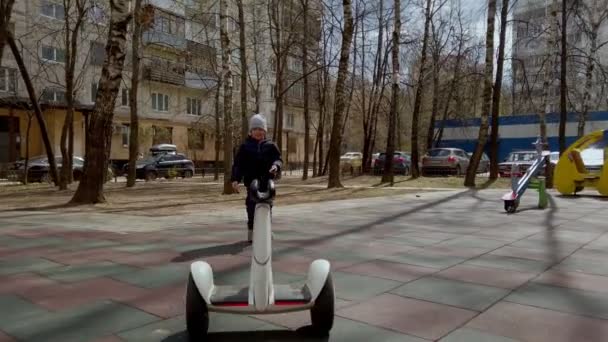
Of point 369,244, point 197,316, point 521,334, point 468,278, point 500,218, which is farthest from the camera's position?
point 500,218

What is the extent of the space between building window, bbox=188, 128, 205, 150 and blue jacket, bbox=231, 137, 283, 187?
131 feet

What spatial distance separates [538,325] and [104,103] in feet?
35.0

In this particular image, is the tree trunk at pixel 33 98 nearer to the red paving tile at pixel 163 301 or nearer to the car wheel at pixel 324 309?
the red paving tile at pixel 163 301

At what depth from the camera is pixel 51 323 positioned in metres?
3.45

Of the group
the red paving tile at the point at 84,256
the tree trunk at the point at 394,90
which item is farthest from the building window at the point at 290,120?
the red paving tile at the point at 84,256

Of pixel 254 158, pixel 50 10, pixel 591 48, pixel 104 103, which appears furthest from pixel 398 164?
pixel 254 158

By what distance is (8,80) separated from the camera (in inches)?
1190

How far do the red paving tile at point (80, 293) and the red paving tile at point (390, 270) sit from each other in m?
2.02

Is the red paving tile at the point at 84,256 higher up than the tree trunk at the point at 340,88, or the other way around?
the tree trunk at the point at 340,88

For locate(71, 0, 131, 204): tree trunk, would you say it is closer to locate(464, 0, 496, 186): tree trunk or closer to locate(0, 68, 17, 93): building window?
locate(464, 0, 496, 186): tree trunk

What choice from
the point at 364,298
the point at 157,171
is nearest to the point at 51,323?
the point at 364,298

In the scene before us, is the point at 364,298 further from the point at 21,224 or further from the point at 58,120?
the point at 58,120

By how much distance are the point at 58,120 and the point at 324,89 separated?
62.4 feet

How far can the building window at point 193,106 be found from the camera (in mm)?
46812
